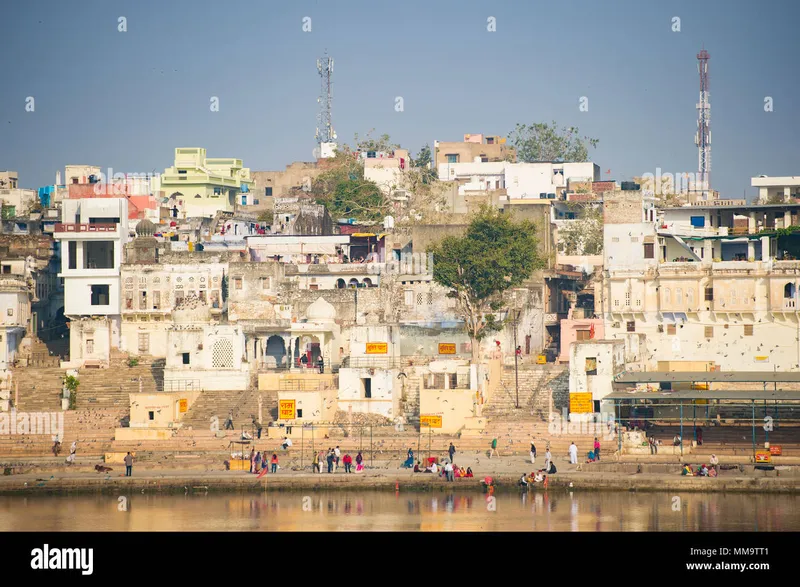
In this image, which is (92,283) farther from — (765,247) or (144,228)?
(765,247)

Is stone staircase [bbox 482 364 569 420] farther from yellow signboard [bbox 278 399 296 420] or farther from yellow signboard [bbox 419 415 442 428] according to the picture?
yellow signboard [bbox 278 399 296 420]

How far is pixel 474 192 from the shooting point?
8162 centimetres

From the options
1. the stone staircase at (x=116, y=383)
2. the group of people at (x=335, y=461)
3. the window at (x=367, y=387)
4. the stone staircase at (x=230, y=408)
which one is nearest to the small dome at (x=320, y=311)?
the stone staircase at (x=116, y=383)

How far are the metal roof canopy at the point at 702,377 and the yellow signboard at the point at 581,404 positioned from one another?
130 centimetres

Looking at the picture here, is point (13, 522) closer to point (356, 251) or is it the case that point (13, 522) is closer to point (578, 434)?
point (578, 434)

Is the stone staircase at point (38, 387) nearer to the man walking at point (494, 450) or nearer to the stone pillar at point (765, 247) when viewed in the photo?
the man walking at point (494, 450)

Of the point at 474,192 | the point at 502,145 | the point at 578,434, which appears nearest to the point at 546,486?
the point at 578,434

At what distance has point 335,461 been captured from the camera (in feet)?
159

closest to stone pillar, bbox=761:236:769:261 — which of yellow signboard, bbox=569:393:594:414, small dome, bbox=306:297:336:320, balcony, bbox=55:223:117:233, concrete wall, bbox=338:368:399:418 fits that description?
yellow signboard, bbox=569:393:594:414

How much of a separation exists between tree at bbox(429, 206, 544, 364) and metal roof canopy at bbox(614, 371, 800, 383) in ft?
31.7

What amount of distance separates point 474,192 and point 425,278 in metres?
18.3

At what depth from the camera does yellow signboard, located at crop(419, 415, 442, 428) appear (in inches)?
2044

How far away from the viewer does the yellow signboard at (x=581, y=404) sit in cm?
5200

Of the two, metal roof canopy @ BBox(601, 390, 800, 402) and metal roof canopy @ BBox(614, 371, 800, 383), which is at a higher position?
metal roof canopy @ BBox(614, 371, 800, 383)
